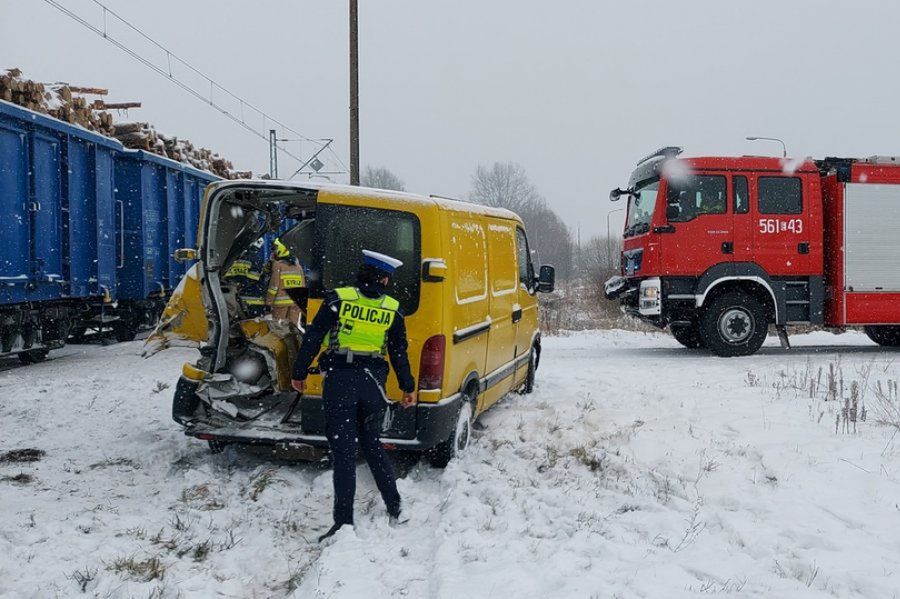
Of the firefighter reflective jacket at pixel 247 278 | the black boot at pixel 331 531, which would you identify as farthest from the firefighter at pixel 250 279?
the black boot at pixel 331 531

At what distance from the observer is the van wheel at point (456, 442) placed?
5500mm

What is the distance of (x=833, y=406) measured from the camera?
7.09 m

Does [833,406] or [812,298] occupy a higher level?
[812,298]

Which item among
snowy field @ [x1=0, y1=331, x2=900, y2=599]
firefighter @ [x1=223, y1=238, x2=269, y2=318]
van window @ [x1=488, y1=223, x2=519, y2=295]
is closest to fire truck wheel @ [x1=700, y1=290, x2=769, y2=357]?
snowy field @ [x1=0, y1=331, x2=900, y2=599]

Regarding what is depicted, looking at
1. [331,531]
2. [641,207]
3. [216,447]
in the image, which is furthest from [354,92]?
[331,531]

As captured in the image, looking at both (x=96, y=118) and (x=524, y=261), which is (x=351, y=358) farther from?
(x=96, y=118)

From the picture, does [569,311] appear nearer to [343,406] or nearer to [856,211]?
[856,211]

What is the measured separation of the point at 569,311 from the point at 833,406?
58.0ft

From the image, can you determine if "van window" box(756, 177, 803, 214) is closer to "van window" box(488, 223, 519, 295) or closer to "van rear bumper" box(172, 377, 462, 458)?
"van window" box(488, 223, 519, 295)

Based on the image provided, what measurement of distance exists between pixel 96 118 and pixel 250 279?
743cm

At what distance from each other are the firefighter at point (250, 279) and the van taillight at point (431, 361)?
264cm

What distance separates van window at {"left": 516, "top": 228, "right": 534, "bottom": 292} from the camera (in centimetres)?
780

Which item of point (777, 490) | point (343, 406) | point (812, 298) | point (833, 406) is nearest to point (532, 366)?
point (833, 406)

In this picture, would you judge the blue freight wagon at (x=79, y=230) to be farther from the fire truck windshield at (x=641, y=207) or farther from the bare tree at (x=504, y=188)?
the bare tree at (x=504, y=188)
